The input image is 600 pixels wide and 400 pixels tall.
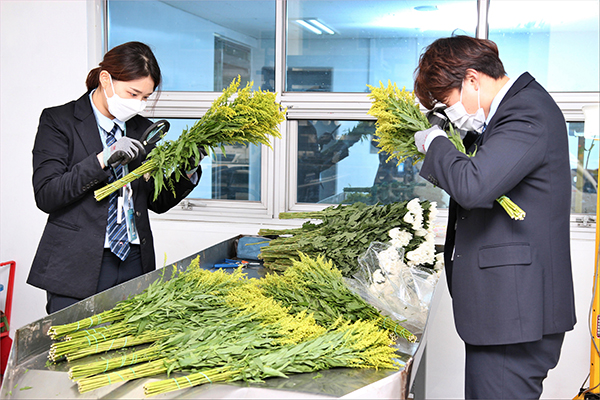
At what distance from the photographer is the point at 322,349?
4.15 ft

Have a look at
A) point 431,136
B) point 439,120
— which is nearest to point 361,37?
point 439,120

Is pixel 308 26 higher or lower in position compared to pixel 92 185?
higher

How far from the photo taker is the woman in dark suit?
1.71 metres

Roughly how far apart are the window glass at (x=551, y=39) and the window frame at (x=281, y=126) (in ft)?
3.03

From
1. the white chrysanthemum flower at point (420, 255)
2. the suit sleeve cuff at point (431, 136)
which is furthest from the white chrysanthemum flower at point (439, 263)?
the suit sleeve cuff at point (431, 136)

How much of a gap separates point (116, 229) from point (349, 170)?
181 cm

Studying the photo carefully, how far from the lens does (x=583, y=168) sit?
291cm

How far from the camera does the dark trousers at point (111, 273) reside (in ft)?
5.86

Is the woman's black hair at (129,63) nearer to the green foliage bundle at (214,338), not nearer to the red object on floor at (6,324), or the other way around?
the green foliage bundle at (214,338)

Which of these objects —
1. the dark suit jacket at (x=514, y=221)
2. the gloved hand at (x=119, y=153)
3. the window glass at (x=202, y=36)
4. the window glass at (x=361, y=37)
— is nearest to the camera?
the dark suit jacket at (x=514, y=221)

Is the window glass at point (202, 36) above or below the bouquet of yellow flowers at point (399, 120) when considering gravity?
above

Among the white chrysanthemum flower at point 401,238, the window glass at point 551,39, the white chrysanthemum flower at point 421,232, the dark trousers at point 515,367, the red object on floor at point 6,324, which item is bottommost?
the red object on floor at point 6,324

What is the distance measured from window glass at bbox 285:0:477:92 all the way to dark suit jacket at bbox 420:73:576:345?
1.78 metres

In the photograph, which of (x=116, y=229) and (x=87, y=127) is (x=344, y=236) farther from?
(x=87, y=127)
